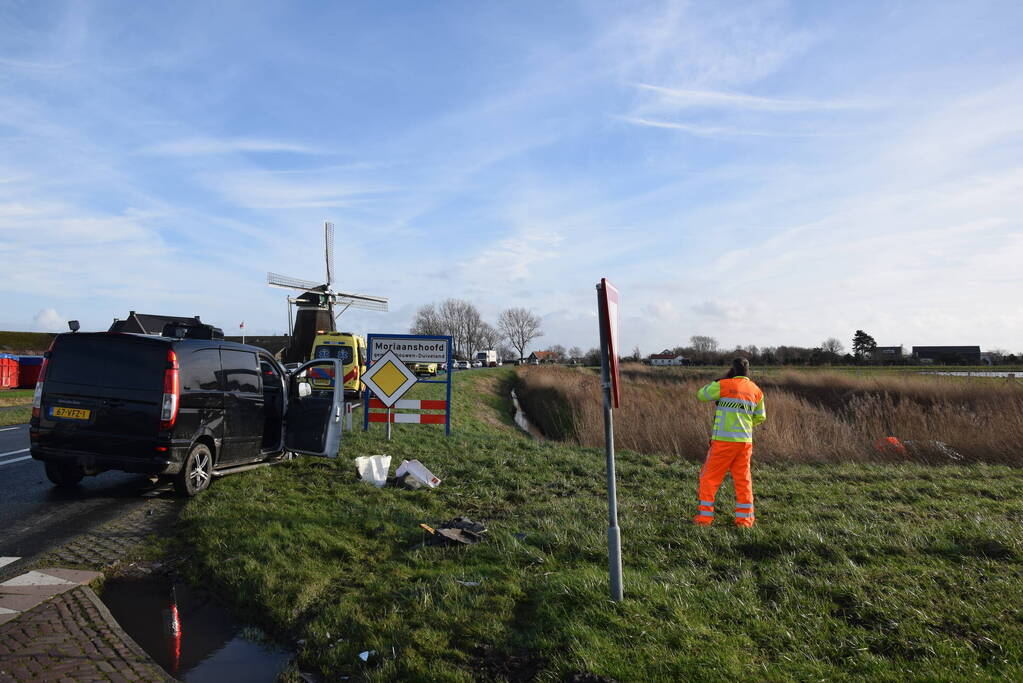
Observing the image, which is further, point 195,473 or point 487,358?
point 487,358

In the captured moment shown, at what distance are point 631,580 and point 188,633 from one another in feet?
9.66

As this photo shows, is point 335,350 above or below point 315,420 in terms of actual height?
above

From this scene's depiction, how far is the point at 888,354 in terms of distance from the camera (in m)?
69.4

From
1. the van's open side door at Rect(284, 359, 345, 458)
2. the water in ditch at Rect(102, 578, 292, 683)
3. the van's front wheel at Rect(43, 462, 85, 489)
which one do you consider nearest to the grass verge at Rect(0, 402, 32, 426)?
the van's front wheel at Rect(43, 462, 85, 489)

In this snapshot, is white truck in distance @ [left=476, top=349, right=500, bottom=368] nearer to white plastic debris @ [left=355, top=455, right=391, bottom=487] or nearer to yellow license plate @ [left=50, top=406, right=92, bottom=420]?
white plastic debris @ [left=355, top=455, right=391, bottom=487]

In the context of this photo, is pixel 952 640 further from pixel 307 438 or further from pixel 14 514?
pixel 14 514

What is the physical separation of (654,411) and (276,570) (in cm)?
1118

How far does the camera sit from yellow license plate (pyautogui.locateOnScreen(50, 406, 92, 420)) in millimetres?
7293

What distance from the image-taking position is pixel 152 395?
720 cm

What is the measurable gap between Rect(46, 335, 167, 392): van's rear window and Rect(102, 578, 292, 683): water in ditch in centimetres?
281

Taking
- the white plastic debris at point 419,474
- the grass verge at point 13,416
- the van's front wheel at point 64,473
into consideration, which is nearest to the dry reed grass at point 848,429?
the white plastic debris at point 419,474

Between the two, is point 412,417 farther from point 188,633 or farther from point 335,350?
point 335,350

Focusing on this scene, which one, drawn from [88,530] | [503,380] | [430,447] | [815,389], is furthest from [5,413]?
[503,380]

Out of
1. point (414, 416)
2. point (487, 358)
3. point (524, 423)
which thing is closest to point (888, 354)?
point (487, 358)
